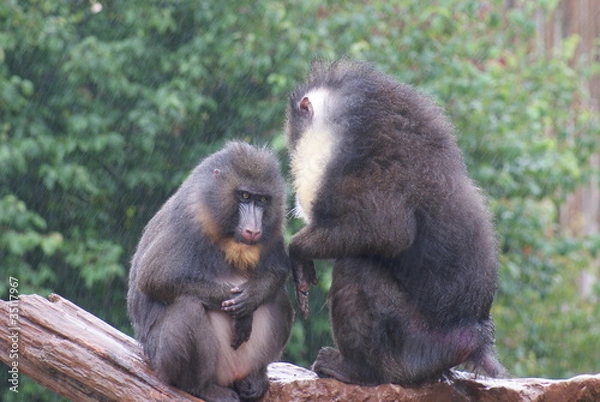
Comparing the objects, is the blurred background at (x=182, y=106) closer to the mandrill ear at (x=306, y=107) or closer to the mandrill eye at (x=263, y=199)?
the mandrill ear at (x=306, y=107)

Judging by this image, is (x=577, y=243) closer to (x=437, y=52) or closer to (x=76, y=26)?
(x=437, y=52)

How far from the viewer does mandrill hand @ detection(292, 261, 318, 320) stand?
4.82 meters

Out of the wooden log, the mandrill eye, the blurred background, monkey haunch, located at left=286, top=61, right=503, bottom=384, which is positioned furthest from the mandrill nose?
the blurred background

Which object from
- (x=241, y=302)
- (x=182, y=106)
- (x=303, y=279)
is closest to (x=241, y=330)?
(x=241, y=302)

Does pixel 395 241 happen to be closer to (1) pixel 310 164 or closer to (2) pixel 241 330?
(1) pixel 310 164

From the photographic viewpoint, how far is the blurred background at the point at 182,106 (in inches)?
321

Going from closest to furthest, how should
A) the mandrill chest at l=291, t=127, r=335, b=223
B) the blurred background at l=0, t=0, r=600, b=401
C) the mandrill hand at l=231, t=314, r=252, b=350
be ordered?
1. the mandrill hand at l=231, t=314, r=252, b=350
2. the mandrill chest at l=291, t=127, r=335, b=223
3. the blurred background at l=0, t=0, r=600, b=401

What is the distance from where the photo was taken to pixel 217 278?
4.57 metres

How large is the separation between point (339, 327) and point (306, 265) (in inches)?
14.4

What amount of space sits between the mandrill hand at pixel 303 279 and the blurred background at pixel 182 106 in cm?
310

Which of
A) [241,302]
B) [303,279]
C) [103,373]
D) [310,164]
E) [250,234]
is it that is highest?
[310,164]

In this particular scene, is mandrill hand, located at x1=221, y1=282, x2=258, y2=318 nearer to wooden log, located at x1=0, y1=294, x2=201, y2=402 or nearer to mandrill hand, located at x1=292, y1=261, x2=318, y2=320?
A: mandrill hand, located at x1=292, y1=261, x2=318, y2=320

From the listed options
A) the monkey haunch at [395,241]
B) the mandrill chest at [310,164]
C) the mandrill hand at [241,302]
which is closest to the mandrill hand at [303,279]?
the monkey haunch at [395,241]

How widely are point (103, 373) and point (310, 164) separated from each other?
4.85ft
